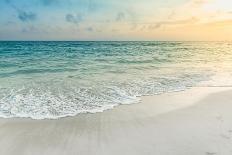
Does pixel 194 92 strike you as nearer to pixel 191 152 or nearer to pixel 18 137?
pixel 191 152

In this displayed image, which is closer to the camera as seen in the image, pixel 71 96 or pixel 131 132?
pixel 131 132

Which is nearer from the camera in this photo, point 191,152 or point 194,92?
point 191,152

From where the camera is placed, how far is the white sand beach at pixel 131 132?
187 inches

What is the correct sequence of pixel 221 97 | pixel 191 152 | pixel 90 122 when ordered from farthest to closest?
pixel 221 97 < pixel 90 122 < pixel 191 152

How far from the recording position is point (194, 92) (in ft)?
30.6

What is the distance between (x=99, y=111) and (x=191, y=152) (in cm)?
289

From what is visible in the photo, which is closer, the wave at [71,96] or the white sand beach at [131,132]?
the white sand beach at [131,132]

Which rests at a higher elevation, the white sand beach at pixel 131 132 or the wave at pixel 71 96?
the wave at pixel 71 96

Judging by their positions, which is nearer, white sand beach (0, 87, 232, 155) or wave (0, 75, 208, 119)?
white sand beach (0, 87, 232, 155)

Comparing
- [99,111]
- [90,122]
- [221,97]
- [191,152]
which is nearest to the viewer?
[191,152]

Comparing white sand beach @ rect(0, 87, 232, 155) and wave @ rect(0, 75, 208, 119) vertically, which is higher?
wave @ rect(0, 75, 208, 119)

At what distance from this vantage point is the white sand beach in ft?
15.5

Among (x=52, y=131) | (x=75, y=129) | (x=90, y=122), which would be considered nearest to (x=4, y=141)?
(x=52, y=131)

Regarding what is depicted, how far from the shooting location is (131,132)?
18.1 ft
